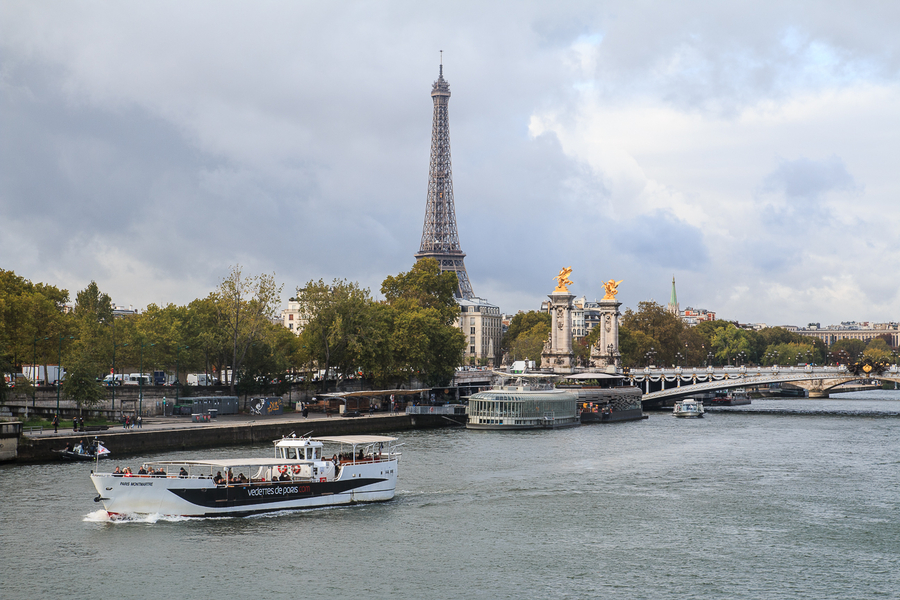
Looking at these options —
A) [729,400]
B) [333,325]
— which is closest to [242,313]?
[333,325]

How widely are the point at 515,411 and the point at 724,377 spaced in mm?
33395

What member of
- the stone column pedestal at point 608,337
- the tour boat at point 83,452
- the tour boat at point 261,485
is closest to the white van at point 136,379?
the tour boat at point 83,452

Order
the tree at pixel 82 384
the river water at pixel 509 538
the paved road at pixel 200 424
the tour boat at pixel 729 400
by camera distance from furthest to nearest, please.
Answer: the tour boat at pixel 729 400, the tree at pixel 82 384, the paved road at pixel 200 424, the river water at pixel 509 538

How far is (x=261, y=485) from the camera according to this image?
35.5 metres

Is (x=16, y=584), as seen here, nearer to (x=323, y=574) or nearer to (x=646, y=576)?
(x=323, y=574)

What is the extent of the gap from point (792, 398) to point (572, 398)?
60910mm

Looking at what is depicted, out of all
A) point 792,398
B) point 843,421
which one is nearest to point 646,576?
point 843,421

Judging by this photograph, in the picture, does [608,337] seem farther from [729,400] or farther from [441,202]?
[441,202]

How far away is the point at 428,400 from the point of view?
3415 inches

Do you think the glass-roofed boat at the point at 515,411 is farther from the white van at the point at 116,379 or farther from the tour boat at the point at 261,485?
the tour boat at the point at 261,485

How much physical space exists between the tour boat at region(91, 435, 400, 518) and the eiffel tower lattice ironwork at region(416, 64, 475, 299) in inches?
4862

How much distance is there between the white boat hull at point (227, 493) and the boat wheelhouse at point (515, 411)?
3436 cm

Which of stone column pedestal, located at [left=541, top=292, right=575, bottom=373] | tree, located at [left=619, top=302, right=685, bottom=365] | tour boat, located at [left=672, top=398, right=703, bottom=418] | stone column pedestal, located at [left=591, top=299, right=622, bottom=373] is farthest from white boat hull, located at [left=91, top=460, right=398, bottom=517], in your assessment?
tree, located at [left=619, top=302, right=685, bottom=365]

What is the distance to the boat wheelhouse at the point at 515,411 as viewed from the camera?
7250 cm
